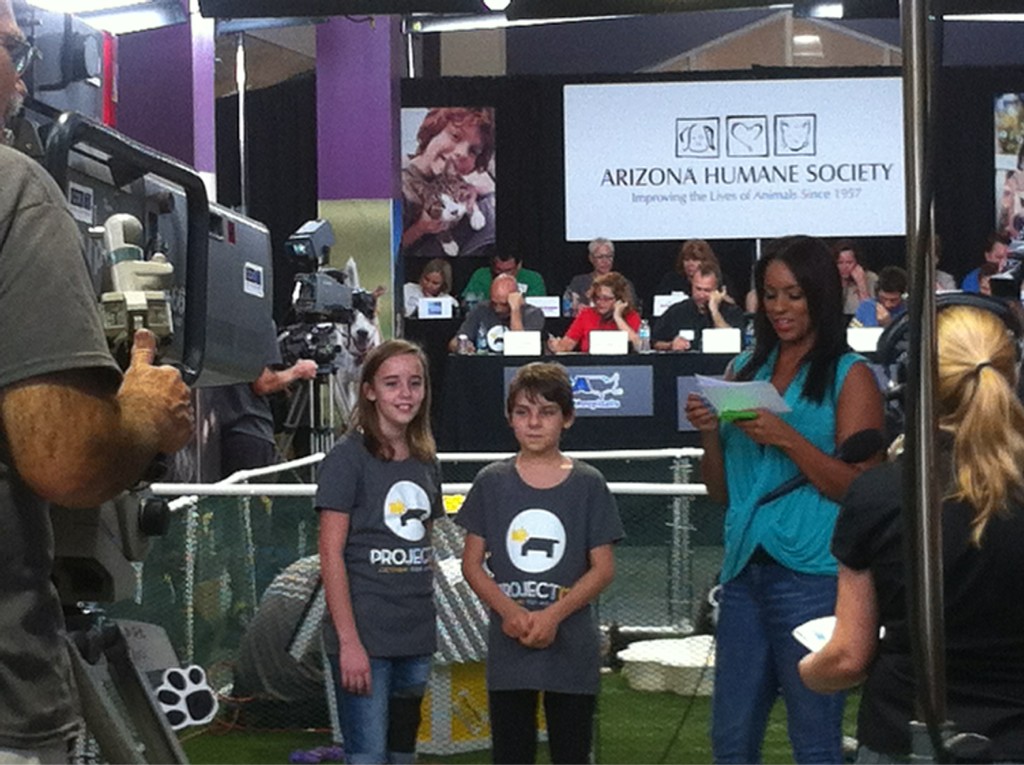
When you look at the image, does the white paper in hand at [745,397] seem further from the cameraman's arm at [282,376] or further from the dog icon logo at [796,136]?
the dog icon logo at [796,136]

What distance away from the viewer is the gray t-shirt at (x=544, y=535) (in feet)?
11.9

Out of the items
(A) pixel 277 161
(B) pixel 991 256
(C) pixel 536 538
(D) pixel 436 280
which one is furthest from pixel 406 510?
(A) pixel 277 161

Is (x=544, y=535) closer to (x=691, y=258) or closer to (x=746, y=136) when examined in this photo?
(x=691, y=258)

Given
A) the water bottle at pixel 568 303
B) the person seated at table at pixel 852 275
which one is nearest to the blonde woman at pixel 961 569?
the person seated at table at pixel 852 275

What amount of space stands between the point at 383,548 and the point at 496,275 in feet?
32.3

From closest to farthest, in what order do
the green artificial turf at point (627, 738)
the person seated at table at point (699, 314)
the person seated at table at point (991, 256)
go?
the green artificial turf at point (627, 738) → the person seated at table at point (699, 314) → the person seated at table at point (991, 256)

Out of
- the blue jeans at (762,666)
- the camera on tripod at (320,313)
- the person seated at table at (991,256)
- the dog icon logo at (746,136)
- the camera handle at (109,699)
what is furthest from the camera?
the dog icon logo at (746,136)

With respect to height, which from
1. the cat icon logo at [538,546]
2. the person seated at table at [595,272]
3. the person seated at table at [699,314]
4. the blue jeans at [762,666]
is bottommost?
the blue jeans at [762,666]

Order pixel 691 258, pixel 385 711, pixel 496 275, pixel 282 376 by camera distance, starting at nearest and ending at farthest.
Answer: pixel 385 711 → pixel 282 376 → pixel 691 258 → pixel 496 275

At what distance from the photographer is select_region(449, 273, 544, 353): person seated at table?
11.1 metres

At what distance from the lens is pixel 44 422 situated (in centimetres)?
157

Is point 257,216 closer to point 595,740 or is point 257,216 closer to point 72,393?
point 595,740

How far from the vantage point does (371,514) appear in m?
3.69

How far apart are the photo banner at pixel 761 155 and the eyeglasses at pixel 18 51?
12643 millimetres
